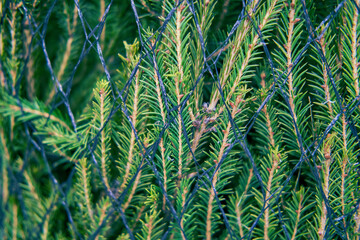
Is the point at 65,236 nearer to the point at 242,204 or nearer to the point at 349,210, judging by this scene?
the point at 242,204

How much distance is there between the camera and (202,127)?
46cm

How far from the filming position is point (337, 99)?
16.4 inches

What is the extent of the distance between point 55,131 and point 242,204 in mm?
361

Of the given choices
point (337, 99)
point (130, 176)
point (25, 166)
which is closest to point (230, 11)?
point (337, 99)

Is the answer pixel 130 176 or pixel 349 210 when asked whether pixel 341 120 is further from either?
pixel 130 176

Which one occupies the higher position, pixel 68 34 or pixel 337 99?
pixel 68 34

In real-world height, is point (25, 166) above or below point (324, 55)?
below

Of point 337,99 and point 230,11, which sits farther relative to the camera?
Result: point 230,11

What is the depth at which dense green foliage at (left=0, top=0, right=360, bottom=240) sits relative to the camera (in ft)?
1.41

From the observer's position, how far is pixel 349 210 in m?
0.44

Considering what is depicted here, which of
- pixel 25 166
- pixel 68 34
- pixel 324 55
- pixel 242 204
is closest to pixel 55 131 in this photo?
pixel 25 166

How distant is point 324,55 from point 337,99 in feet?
0.23

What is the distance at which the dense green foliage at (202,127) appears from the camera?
43cm

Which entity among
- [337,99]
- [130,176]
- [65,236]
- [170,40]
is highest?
[170,40]
